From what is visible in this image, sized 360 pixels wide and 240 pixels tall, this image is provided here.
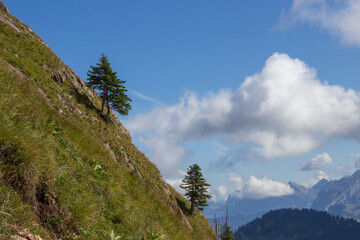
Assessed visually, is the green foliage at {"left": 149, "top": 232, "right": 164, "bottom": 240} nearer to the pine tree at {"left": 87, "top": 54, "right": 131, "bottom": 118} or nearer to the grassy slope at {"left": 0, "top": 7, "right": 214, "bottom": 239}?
the grassy slope at {"left": 0, "top": 7, "right": 214, "bottom": 239}

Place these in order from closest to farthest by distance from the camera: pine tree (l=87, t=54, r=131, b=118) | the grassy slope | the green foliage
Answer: the grassy slope
the green foliage
pine tree (l=87, t=54, r=131, b=118)

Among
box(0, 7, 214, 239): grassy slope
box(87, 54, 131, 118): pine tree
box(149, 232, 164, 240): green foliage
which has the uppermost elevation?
box(87, 54, 131, 118): pine tree

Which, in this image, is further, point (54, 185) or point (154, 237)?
point (154, 237)

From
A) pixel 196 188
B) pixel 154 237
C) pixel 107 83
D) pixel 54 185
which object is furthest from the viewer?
pixel 196 188

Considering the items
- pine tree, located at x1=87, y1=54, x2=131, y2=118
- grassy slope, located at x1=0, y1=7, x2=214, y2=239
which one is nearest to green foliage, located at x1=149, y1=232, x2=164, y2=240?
grassy slope, located at x1=0, y1=7, x2=214, y2=239

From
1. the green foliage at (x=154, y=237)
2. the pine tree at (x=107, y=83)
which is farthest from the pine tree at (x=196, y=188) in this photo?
the green foliage at (x=154, y=237)

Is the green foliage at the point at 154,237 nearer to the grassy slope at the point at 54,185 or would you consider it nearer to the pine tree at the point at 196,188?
the grassy slope at the point at 54,185

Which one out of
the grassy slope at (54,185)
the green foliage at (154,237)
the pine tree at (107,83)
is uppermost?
the pine tree at (107,83)

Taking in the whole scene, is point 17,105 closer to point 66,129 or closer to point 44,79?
point 66,129

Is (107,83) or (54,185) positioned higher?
(107,83)

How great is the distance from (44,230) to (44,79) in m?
21.0

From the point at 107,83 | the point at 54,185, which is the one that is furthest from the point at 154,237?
the point at 107,83

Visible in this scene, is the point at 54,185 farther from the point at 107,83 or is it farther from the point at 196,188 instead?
the point at 196,188

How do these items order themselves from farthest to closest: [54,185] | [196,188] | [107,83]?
[196,188] → [107,83] → [54,185]
